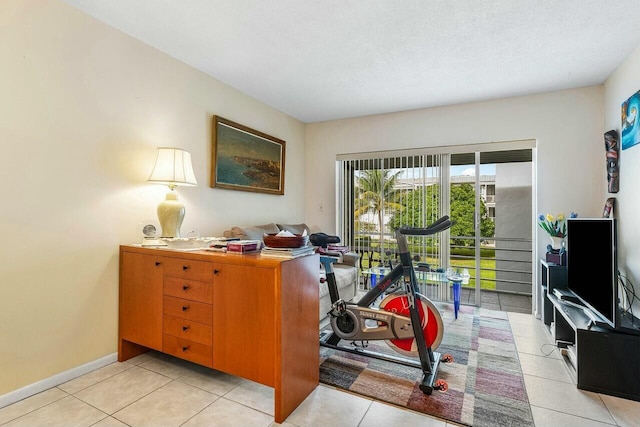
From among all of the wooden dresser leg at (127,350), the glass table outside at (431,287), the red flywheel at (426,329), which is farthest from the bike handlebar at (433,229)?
the wooden dresser leg at (127,350)

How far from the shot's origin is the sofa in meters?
2.97

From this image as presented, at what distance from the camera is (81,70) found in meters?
→ 2.06

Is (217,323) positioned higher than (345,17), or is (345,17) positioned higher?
(345,17)

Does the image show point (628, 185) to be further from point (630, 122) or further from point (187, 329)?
point (187, 329)

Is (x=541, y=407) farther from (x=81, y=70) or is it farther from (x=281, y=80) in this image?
(x=81, y=70)

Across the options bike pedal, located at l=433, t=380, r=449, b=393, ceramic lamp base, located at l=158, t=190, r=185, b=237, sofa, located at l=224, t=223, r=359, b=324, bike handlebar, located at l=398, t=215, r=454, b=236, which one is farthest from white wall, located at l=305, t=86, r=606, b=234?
ceramic lamp base, located at l=158, t=190, r=185, b=237

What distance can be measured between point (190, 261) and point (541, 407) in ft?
7.52

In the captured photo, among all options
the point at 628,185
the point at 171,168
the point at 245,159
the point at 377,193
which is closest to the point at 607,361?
the point at 628,185

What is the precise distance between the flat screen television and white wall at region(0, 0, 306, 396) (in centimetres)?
330

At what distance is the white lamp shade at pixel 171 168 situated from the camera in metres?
2.30

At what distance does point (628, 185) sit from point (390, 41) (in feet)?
7.81

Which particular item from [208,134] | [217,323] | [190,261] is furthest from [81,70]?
[217,323]

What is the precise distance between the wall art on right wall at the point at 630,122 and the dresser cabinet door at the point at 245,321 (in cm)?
306

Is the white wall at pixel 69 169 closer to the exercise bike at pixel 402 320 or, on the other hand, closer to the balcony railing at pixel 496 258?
the exercise bike at pixel 402 320
